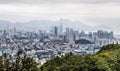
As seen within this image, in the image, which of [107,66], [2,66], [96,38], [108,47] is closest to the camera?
[2,66]

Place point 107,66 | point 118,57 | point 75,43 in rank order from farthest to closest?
point 75,43, point 118,57, point 107,66

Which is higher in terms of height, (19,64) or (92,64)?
(19,64)

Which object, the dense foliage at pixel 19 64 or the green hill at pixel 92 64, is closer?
the dense foliage at pixel 19 64

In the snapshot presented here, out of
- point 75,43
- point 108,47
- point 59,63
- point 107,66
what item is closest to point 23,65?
point 107,66

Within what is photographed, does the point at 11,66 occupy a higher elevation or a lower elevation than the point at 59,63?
higher

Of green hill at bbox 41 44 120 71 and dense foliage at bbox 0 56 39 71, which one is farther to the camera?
green hill at bbox 41 44 120 71

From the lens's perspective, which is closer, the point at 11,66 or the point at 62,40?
the point at 11,66

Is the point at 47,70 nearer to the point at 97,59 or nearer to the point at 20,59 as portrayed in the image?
the point at 97,59

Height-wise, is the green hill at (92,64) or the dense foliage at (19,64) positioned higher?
the dense foliage at (19,64)

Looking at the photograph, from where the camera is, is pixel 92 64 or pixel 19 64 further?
pixel 92 64

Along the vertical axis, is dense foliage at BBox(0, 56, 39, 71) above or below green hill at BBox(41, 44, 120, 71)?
above

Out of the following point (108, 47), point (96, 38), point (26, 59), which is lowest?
point (96, 38)
